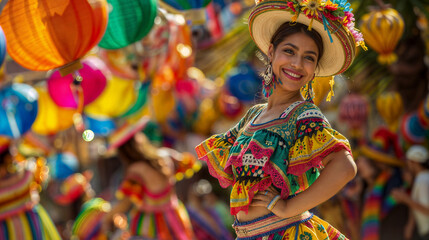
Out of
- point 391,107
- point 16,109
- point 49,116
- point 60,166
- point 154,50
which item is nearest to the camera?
point 16,109

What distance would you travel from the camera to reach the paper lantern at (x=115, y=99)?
20.1 ft

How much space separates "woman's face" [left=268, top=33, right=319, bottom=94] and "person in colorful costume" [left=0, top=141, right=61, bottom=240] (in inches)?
107

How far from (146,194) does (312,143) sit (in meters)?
2.88

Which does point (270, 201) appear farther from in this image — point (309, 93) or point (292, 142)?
point (309, 93)

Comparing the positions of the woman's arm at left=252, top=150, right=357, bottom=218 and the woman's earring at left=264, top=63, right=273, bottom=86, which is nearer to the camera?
the woman's arm at left=252, top=150, right=357, bottom=218

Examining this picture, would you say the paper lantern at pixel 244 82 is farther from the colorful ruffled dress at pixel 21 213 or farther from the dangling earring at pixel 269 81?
the dangling earring at pixel 269 81

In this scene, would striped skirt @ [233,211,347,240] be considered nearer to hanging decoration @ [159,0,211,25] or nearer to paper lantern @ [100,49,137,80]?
hanging decoration @ [159,0,211,25]

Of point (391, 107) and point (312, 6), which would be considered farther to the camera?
point (391, 107)

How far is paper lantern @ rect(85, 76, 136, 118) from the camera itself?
241 inches

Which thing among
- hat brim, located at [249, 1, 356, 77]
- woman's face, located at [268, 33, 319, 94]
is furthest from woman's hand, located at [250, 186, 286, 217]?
hat brim, located at [249, 1, 356, 77]

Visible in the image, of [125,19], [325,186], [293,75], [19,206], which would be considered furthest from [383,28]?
[19,206]

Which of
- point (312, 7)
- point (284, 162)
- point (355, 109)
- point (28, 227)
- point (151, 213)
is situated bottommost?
point (355, 109)

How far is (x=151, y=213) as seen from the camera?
514 cm

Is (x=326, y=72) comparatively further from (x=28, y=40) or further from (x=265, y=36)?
(x=28, y=40)
